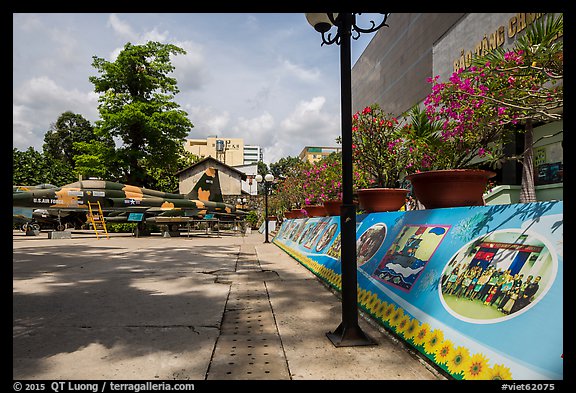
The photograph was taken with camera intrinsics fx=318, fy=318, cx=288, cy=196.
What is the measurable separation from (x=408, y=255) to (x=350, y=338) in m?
1.17

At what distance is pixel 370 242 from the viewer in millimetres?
4891

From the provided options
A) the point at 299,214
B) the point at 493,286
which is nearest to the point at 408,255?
the point at 493,286

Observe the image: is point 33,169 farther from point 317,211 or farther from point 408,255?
point 408,255

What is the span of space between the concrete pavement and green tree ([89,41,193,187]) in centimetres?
2219

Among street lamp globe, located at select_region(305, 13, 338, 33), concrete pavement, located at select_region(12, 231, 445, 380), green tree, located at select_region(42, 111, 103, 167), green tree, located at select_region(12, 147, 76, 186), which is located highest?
green tree, located at select_region(42, 111, 103, 167)

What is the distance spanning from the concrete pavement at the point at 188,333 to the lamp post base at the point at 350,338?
6 centimetres

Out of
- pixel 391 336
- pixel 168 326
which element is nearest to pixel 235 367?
pixel 168 326

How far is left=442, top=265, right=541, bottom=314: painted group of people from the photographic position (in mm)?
2041

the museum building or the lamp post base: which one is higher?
the museum building

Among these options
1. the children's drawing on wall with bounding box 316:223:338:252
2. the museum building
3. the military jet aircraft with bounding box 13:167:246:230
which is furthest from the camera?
the military jet aircraft with bounding box 13:167:246:230

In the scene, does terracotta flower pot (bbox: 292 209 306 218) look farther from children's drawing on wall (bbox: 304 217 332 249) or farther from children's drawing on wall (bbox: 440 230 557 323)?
children's drawing on wall (bbox: 440 230 557 323)

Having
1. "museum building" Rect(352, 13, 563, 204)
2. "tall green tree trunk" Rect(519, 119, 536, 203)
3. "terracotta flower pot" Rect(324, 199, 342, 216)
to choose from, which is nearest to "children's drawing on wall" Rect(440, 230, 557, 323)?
"museum building" Rect(352, 13, 563, 204)
